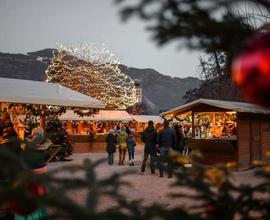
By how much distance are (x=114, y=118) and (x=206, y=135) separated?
1678 cm

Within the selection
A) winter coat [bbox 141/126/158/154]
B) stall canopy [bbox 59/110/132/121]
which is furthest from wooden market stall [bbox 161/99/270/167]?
stall canopy [bbox 59/110/132/121]

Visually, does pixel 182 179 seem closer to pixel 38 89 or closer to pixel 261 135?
pixel 38 89

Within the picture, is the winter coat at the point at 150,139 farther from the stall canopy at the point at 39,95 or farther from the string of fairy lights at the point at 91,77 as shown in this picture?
the string of fairy lights at the point at 91,77

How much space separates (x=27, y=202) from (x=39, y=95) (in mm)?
12564

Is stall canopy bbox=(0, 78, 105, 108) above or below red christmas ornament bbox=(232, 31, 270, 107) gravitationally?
above

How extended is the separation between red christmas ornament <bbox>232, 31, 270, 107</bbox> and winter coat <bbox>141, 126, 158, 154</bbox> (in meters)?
12.7

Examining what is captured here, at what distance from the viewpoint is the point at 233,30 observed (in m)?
1.58

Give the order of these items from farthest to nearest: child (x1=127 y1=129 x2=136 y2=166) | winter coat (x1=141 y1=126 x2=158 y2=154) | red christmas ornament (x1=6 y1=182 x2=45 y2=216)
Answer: child (x1=127 y1=129 x2=136 y2=166) < winter coat (x1=141 y1=126 x2=158 y2=154) < red christmas ornament (x1=6 y1=182 x2=45 y2=216)

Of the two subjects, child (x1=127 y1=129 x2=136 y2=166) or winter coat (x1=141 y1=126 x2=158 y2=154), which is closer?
winter coat (x1=141 y1=126 x2=158 y2=154)

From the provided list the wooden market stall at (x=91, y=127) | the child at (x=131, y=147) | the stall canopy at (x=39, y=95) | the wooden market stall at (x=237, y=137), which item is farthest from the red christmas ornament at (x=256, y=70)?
the wooden market stall at (x=91, y=127)

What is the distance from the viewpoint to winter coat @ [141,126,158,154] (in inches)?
542

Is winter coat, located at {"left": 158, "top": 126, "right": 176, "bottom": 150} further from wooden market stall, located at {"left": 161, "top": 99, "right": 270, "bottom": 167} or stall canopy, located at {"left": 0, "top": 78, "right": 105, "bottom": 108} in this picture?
stall canopy, located at {"left": 0, "top": 78, "right": 105, "bottom": 108}

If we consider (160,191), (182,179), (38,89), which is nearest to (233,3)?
(182,179)

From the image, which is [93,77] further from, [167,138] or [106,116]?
[167,138]
